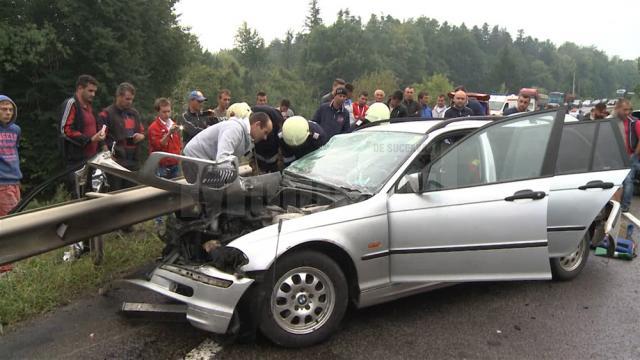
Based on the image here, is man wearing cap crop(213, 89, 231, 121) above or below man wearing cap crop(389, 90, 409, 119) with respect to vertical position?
above

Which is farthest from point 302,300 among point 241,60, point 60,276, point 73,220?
point 241,60

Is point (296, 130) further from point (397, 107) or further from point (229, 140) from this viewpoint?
point (397, 107)

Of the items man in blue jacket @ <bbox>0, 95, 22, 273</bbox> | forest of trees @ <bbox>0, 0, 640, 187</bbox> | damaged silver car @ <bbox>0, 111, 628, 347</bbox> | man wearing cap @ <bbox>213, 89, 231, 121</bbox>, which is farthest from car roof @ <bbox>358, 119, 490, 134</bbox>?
forest of trees @ <bbox>0, 0, 640, 187</bbox>

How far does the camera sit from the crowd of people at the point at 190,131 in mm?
4234

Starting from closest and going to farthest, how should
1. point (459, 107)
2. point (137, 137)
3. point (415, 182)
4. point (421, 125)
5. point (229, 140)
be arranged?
1. point (415, 182)
2. point (229, 140)
3. point (421, 125)
4. point (137, 137)
5. point (459, 107)

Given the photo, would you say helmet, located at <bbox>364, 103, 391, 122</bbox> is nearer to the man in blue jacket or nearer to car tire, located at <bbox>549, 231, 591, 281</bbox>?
car tire, located at <bbox>549, 231, 591, 281</bbox>

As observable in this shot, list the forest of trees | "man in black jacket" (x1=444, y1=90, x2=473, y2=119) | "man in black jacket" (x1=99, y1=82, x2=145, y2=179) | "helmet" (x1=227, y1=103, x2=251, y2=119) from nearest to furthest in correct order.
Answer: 1. "helmet" (x1=227, y1=103, x2=251, y2=119)
2. "man in black jacket" (x1=99, y1=82, x2=145, y2=179)
3. "man in black jacket" (x1=444, y1=90, x2=473, y2=119)
4. the forest of trees

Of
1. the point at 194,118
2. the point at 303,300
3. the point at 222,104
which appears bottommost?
the point at 303,300

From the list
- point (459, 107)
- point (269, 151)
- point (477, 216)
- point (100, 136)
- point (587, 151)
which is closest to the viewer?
point (477, 216)

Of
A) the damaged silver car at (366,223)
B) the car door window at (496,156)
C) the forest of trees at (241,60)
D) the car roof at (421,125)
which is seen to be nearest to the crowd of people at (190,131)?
the car roof at (421,125)

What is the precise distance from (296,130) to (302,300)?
7.41 ft

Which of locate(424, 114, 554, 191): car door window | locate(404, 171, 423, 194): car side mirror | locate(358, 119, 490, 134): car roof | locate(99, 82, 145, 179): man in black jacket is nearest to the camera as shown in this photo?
locate(404, 171, 423, 194): car side mirror

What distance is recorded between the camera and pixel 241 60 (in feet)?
291

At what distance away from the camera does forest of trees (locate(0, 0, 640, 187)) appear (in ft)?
54.2
